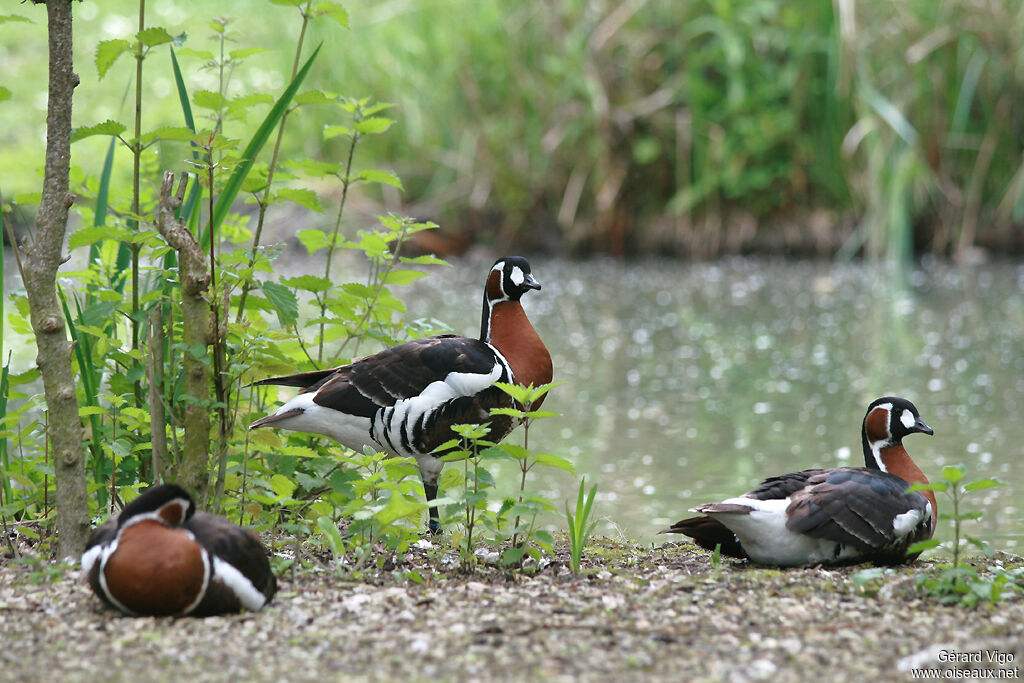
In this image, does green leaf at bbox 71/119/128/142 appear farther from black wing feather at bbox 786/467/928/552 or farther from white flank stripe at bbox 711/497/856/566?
black wing feather at bbox 786/467/928/552

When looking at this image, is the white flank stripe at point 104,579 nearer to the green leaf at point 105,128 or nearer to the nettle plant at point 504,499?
the nettle plant at point 504,499

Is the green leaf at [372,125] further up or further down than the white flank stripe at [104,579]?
further up

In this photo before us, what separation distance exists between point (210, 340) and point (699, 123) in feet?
32.7

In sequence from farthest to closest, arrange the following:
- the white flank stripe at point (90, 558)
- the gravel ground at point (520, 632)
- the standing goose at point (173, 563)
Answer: the white flank stripe at point (90, 558) < the standing goose at point (173, 563) < the gravel ground at point (520, 632)

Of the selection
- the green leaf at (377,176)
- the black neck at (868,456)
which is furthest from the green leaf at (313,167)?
the black neck at (868,456)

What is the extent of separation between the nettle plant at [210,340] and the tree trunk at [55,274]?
0.10 metres

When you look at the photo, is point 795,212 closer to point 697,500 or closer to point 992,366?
point 992,366

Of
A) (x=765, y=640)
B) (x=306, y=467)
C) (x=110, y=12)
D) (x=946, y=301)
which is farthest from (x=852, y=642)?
(x=110, y=12)

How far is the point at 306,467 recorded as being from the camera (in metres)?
4.49

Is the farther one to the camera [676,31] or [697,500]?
[676,31]

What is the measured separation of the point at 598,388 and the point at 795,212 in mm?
5768

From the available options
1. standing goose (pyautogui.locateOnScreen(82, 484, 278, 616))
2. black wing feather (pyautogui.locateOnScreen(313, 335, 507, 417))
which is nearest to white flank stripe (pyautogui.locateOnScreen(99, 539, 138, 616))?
standing goose (pyautogui.locateOnScreen(82, 484, 278, 616))

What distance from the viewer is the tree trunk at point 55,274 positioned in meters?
3.59

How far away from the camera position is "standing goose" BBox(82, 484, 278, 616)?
10.2 ft
